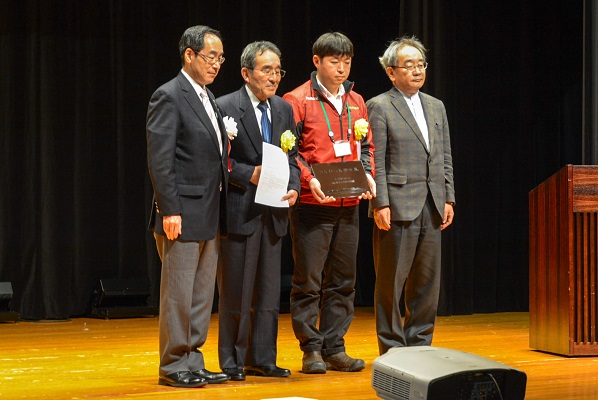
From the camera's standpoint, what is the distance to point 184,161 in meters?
4.16

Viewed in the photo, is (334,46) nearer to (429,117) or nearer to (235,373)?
(429,117)

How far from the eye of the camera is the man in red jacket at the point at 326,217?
459 cm

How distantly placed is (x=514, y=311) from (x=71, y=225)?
3781 mm

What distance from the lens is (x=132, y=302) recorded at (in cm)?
753

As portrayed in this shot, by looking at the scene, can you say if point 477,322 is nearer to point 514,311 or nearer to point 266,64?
point 514,311

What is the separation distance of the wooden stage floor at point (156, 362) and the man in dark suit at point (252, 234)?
0.55 feet

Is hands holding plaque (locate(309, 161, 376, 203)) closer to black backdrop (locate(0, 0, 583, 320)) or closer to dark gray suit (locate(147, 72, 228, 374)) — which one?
dark gray suit (locate(147, 72, 228, 374))

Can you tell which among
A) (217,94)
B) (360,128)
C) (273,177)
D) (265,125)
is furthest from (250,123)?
(217,94)

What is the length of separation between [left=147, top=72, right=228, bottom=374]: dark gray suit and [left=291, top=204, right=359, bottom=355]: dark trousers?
54cm

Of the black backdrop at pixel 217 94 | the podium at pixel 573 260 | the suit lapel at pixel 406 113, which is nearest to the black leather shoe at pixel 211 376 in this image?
the suit lapel at pixel 406 113

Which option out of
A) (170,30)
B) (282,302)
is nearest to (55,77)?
(170,30)

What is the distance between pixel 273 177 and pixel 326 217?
43cm

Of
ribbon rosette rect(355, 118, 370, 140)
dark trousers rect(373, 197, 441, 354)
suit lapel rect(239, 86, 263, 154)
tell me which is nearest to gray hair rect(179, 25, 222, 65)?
suit lapel rect(239, 86, 263, 154)

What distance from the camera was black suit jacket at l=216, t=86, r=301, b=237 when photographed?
438 centimetres
